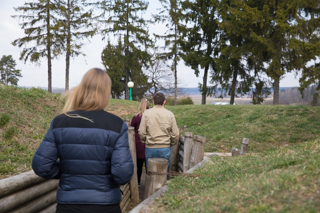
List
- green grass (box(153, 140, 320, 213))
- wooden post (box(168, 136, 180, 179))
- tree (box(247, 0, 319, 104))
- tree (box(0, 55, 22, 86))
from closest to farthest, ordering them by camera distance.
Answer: green grass (box(153, 140, 320, 213))
wooden post (box(168, 136, 180, 179))
tree (box(247, 0, 319, 104))
tree (box(0, 55, 22, 86))

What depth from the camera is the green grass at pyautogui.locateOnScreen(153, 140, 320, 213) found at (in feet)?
7.91

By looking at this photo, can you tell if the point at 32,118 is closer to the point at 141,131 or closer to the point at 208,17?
the point at 141,131

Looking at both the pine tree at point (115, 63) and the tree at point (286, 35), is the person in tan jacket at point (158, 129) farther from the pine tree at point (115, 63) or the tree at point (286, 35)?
the pine tree at point (115, 63)

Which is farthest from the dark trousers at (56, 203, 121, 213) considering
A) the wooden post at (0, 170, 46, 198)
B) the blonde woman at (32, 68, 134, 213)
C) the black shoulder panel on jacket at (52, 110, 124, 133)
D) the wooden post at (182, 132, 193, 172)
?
the wooden post at (182, 132, 193, 172)

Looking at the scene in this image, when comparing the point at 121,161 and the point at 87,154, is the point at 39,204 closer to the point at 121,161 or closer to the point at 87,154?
the point at 87,154

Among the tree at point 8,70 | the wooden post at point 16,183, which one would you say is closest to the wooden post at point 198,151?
the wooden post at point 16,183

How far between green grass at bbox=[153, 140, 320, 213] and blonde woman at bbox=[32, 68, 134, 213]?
0.86 metres

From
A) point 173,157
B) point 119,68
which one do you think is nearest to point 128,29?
point 119,68

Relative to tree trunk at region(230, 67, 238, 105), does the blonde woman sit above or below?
below

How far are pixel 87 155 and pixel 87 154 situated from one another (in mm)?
10

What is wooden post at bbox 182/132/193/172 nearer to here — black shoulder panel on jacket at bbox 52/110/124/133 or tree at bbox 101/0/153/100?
black shoulder panel on jacket at bbox 52/110/124/133

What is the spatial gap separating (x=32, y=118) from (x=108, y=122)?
700 cm

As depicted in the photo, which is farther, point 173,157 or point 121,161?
point 173,157

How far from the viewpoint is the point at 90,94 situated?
2.86 metres
